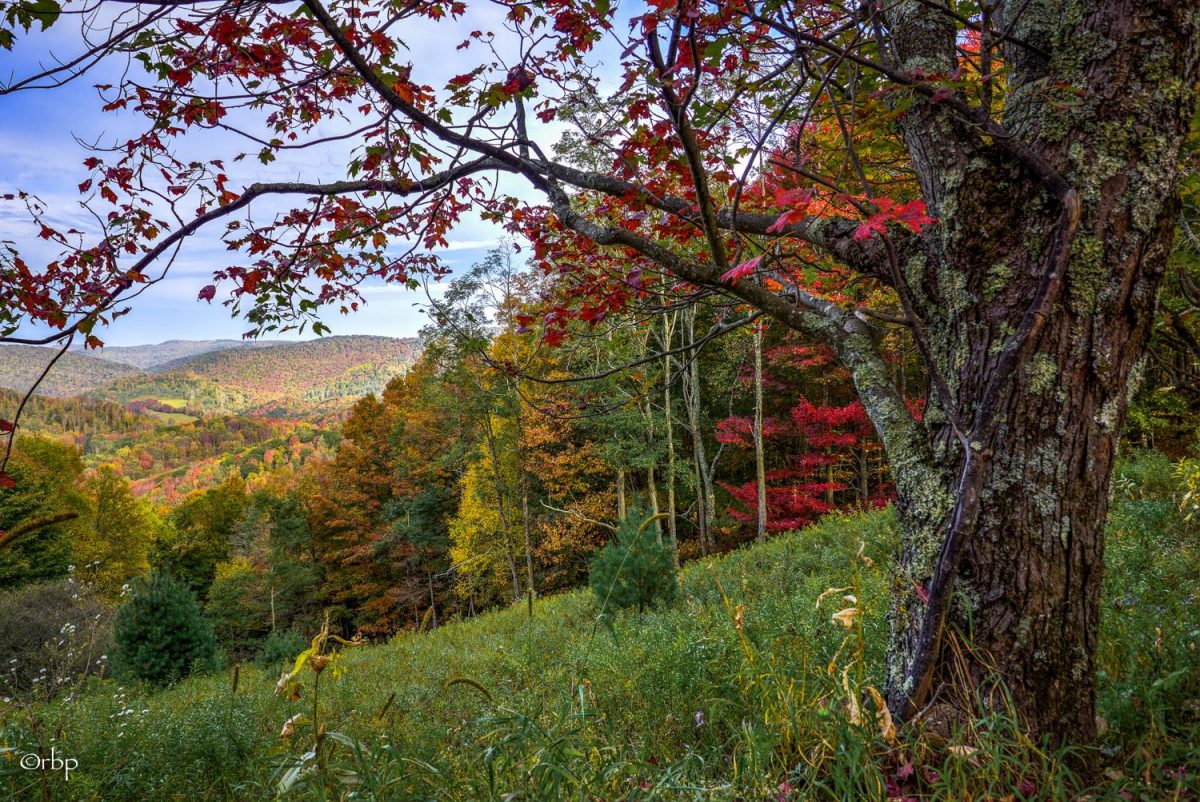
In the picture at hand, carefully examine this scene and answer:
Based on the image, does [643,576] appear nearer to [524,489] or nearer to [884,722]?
[884,722]

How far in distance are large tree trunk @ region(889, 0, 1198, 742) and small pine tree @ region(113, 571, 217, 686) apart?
39.5ft

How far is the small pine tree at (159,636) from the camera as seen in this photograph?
31.2 feet

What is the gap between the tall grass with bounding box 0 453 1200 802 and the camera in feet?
4.38

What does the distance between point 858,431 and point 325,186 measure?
46.7 feet

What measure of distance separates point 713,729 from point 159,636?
11719 millimetres

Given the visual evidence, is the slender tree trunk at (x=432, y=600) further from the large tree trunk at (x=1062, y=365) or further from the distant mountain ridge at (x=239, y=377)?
the distant mountain ridge at (x=239, y=377)

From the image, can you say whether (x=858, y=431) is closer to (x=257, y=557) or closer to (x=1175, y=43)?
(x=1175, y=43)

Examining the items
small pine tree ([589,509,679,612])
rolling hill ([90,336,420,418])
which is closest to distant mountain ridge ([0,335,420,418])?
rolling hill ([90,336,420,418])

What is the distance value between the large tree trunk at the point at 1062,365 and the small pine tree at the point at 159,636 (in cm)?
1204

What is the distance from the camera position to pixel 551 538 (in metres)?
17.5

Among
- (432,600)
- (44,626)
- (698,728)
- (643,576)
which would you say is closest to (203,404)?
(432,600)

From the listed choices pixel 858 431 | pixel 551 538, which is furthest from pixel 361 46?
pixel 551 538

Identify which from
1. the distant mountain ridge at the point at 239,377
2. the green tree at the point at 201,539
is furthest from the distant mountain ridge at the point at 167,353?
the green tree at the point at 201,539

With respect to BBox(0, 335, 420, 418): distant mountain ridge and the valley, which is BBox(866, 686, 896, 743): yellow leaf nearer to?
the valley
